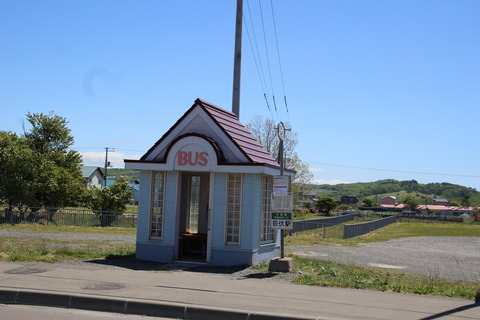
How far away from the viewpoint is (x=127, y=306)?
8594 mm

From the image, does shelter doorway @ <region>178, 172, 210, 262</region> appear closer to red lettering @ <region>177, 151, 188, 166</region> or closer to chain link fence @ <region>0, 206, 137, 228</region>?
red lettering @ <region>177, 151, 188, 166</region>

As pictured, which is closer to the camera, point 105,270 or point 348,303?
point 348,303

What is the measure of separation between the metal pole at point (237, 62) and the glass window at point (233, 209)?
5196 millimetres

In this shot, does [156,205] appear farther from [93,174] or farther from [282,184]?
[93,174]

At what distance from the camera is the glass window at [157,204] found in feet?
49.0

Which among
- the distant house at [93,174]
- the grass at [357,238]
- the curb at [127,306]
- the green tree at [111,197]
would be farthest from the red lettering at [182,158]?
the distant house at [93,174]

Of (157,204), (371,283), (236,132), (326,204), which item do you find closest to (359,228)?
(236,132)

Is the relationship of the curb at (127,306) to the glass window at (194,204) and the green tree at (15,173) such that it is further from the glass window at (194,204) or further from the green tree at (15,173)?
the green tree at (15,173)

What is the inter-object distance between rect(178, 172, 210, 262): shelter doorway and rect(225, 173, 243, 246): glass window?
1471 mm

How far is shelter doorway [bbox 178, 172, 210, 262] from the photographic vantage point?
15734 millimetres

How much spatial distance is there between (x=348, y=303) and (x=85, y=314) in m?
4.70

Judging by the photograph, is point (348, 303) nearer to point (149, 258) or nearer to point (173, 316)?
point (173, 316)

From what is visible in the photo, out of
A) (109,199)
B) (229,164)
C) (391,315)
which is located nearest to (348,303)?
(391,315)

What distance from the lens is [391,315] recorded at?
8125mm
